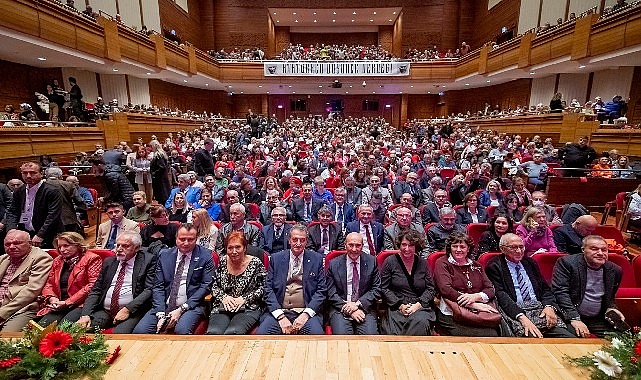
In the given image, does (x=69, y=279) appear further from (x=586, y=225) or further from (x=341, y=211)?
(x=586, y=225)

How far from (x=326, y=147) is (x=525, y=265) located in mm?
7783

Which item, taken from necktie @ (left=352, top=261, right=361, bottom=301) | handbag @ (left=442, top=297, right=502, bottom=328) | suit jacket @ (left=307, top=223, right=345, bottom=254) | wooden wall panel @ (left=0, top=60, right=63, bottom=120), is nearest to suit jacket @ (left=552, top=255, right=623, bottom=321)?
handbag @ (left=442, top=297, right=502, bottom=328)

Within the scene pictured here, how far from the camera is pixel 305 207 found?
4.50m

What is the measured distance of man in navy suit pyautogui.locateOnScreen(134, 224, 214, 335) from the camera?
2.47 metres

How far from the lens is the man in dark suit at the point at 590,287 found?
2.44m

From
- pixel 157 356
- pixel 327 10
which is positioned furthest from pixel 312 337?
pixel 327 10

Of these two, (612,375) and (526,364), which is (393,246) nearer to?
(526,364)

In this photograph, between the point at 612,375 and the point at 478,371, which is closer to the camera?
the point at 612,375

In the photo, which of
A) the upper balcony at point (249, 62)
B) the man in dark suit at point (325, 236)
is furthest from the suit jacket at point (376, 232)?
the upper balcony at point (249, 62)

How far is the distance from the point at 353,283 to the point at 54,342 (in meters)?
1.84

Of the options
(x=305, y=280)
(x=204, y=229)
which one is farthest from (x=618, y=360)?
(x=204, y=229)

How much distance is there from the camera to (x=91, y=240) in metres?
4.98

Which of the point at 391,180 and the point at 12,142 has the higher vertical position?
the point at 12,142

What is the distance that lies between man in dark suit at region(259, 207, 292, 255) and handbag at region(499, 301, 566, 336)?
201cm
